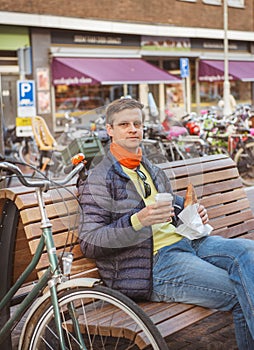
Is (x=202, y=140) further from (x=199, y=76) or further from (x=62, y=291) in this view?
(x=199, y=76)

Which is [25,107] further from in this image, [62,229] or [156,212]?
[156,212]

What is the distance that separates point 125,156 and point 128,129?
0.44 ft

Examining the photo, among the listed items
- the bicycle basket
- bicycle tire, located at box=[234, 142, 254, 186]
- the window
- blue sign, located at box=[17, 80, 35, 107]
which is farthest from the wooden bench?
the window

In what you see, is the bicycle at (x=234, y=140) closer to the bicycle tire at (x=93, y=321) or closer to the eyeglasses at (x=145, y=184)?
the eyeglasses at (x=145, y=184)

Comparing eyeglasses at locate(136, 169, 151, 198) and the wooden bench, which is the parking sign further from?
eyeglasses at locate(136, 169, 151, 198)

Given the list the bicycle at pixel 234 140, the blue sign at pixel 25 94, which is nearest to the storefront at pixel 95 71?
the blue sign at pixel 25 94

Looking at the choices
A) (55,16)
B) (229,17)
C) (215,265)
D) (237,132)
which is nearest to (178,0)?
(229,17)

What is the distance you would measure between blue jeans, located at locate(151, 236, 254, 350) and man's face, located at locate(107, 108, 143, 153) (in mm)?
555

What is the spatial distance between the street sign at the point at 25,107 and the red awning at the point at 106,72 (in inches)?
268

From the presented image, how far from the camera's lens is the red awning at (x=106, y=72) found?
20.0m

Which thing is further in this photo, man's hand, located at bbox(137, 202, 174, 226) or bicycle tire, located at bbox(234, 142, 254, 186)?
bicycle tire, located at bbox(234, 142, 254, 186)

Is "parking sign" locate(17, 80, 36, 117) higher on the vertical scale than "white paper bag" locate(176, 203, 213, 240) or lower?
higher

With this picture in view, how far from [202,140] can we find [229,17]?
1808cm

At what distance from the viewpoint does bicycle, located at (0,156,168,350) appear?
2789mm
